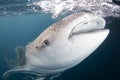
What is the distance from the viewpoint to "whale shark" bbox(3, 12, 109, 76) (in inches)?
106

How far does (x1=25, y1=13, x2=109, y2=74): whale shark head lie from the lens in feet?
8.87

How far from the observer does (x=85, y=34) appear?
2.74 meters

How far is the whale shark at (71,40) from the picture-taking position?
271 cm

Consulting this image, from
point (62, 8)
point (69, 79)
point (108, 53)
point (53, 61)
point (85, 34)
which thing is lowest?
point (69, 79)

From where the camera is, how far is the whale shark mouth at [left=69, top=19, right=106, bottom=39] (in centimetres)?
271

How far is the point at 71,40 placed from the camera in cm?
272

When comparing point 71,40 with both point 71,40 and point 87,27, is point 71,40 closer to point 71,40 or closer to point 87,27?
point 71,40

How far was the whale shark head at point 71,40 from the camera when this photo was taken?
2703 millimetres

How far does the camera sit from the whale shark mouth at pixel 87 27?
2.71 meters

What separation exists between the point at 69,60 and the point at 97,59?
24859 mm

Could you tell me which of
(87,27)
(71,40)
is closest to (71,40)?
(71,40)

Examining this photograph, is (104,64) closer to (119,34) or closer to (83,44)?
(119,34)

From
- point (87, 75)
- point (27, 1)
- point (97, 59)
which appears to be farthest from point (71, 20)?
point (97, 59)

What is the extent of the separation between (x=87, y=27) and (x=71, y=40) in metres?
0.30
